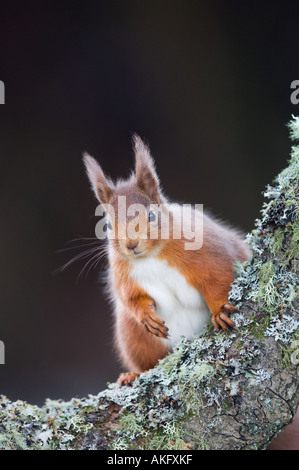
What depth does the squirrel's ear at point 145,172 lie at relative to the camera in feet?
4.05

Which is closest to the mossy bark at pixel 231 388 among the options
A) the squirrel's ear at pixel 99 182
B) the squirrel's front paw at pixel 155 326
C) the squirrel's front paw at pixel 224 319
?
the squirrel's front paw at pixel 224 319

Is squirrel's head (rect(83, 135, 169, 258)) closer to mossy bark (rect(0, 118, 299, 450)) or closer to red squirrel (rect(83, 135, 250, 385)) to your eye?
red squirrel (rect(83, 135, 250, 385))

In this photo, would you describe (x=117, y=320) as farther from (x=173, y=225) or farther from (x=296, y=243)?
(x=296, y=243)

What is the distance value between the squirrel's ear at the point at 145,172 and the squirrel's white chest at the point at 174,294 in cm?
15

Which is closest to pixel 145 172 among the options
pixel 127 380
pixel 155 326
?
pixel 155 326

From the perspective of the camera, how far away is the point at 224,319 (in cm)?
101

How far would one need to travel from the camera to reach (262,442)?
3.19 ft

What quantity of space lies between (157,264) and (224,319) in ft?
0.91

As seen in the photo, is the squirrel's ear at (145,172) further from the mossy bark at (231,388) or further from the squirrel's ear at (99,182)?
the mossy bark at (231,388)

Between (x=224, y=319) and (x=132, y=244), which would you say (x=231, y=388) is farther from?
(x=132, y=244)

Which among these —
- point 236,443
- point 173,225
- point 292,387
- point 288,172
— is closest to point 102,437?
point 236,443

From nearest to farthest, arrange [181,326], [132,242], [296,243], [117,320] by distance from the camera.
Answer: [296,243] < [132,242] < [181,326] < [117,320]

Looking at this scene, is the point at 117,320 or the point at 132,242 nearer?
the point at 132,242

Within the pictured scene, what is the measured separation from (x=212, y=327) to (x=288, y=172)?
332 millimetres
